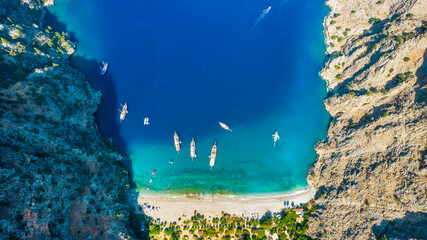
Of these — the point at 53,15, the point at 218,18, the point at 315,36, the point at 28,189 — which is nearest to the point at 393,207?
Answer: the point at 315,36

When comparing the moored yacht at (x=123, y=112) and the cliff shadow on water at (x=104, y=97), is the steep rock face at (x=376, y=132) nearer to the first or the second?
the cliff shadow on water at (x=104, y=97)

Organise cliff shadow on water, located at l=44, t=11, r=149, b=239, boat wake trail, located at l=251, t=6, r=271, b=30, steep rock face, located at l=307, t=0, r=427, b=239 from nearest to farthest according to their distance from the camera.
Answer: steep rock face, located at l=307, t=0, r=427, b=239 → cliff shadow on water, located at l=44, t=11, r=149, b=239 → boat wake trail, located at l=251, t=6, r=271, b=30

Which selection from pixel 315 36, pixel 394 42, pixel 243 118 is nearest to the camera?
pixel 394 42

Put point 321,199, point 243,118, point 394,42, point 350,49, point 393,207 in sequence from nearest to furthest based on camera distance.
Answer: point 393,207 < point 394,42 < point 321,199 < point 350,49 < point 243,118

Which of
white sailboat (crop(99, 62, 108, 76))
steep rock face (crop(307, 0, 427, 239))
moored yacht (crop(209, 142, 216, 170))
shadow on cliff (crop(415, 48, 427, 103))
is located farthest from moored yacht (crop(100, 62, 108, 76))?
shadow on cliff (crop(415, 48, 427, 103))

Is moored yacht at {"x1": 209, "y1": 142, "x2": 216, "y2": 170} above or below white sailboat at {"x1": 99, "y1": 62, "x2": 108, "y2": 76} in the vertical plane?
below

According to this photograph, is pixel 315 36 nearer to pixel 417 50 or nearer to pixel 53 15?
pixel 417 50

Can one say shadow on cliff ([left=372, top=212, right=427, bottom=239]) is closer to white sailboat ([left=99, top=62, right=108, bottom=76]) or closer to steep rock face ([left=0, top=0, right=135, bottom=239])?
steep rock face ([left=0, top=0, right=135, bottom=239])
